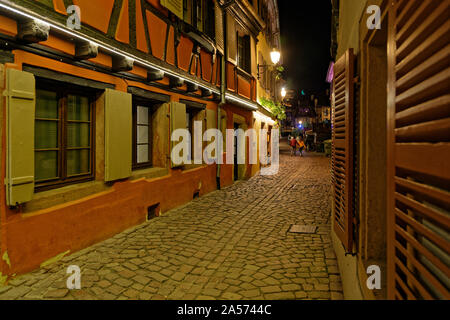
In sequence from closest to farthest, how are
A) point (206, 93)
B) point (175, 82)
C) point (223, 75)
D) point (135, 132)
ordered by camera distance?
point (135, 132)
point (175, 82)
point (206, 93)
point (223, 75)

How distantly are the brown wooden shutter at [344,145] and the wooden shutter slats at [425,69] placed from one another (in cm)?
159

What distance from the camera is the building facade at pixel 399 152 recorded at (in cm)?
112

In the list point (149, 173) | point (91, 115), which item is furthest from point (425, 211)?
point (149, 173)

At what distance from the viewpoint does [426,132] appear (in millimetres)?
1187

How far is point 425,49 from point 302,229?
4.92 meters

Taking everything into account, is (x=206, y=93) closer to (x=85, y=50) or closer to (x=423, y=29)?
(x=85, y=50)

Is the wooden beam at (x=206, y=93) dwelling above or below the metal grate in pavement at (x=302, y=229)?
above

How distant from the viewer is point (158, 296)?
3.28m

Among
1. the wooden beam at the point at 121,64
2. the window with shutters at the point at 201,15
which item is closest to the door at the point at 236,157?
the window with shutters at the point at 201,15

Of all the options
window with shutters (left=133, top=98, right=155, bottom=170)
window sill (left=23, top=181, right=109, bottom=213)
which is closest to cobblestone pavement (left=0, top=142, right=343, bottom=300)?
window sill (left=23, top=181, right=109, bottom=213)

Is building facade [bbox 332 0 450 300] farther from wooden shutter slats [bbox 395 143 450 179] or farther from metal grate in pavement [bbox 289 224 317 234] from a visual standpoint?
metal grate in pavement [bbox 289 224 317 234]

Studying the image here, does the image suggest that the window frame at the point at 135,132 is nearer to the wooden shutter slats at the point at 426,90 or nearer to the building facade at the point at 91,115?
the building facade at the point at 91,115

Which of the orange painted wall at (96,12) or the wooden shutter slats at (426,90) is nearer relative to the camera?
the wooden shutter slats at (426,90)
